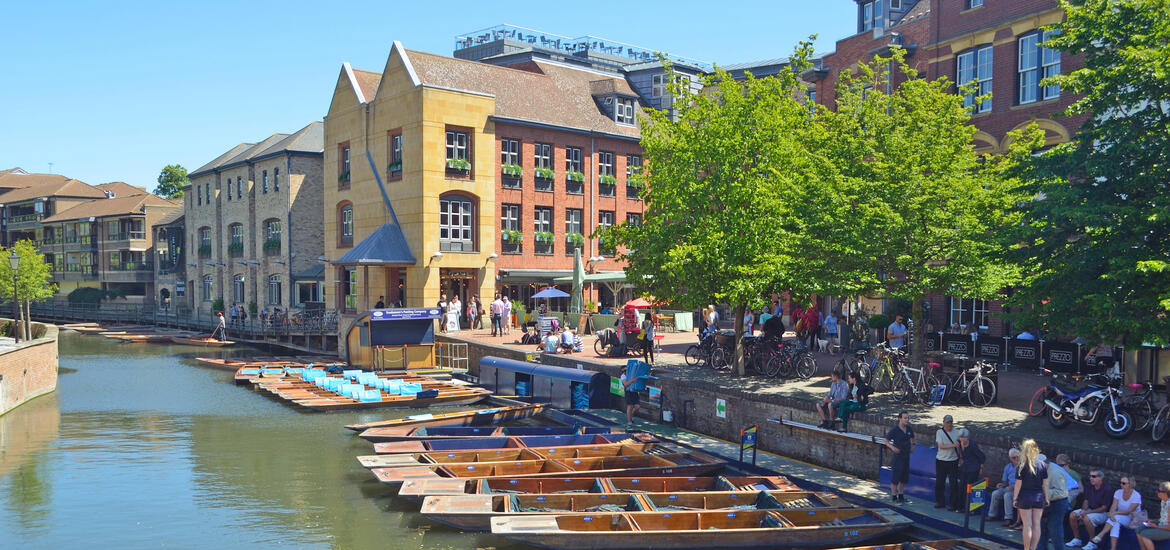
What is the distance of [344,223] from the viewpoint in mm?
48469

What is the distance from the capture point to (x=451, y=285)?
43.6 meters

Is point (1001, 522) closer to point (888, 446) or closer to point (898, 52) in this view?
point (888, 446)

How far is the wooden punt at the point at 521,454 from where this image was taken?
64.1 feet

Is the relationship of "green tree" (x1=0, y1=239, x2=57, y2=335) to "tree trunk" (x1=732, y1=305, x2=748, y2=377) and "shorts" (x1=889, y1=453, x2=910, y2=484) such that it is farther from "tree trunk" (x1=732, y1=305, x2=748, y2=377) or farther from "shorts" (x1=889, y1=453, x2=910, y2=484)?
"shorts" (x1=889, y1=453, x2=910, y2=484)

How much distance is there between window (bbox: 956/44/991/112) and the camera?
2820 cm

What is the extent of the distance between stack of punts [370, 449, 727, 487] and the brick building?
11063 mm

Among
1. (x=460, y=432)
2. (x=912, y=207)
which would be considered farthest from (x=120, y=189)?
(x=912, y=207)

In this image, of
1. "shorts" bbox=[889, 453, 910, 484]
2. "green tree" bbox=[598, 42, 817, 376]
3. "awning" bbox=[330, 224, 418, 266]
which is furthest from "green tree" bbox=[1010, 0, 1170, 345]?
"awning" bbox=[330, 224, 418, 266]

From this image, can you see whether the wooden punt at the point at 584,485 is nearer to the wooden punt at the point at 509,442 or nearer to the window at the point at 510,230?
the wooden punt at the point at 509,442

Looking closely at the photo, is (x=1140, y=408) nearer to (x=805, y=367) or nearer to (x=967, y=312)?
(x=805, y=367)

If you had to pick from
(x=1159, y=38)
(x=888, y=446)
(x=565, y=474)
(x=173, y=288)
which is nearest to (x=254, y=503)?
(x=565, y=474)

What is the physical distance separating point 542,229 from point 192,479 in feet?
92.5

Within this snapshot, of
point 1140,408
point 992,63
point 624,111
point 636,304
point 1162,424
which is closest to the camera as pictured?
point 1162,424

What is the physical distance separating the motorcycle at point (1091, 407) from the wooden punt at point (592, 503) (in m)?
4.46
